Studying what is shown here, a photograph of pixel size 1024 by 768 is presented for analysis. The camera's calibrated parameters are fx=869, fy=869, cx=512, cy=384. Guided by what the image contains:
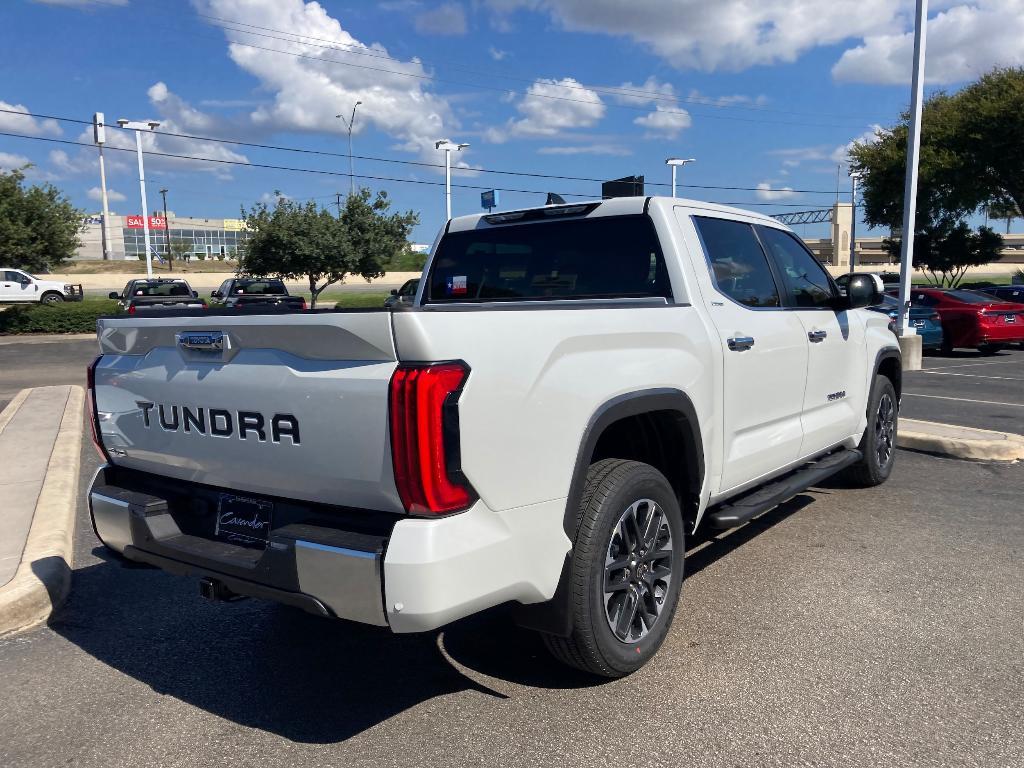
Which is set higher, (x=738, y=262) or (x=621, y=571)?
(x=738, y=262)

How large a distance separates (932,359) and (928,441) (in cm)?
1205

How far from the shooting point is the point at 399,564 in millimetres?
2629

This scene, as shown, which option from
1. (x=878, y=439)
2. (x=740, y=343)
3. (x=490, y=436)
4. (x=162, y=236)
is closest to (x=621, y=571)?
(x=490, y=436)

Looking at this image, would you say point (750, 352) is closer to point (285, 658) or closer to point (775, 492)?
point (775, 492)

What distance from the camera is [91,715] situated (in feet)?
11.0

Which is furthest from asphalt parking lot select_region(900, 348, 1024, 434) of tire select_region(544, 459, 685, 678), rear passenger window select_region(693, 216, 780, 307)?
tire select_region(544, 459, 685, 678)

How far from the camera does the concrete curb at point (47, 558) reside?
4277mm

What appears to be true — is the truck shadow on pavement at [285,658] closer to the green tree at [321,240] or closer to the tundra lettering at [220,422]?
the tundra lettering at [220,422]

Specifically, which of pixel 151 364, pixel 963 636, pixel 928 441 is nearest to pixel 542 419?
pixel 151 364

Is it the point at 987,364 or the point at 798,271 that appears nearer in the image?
the point at 798,271

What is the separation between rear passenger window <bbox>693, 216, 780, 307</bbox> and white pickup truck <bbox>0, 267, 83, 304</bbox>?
1347 inches

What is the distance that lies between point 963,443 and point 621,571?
5.42m

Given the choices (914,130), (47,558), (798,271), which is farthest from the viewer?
(914,130)

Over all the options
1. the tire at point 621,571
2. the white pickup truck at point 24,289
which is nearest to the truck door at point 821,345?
the tire at point 621,571
